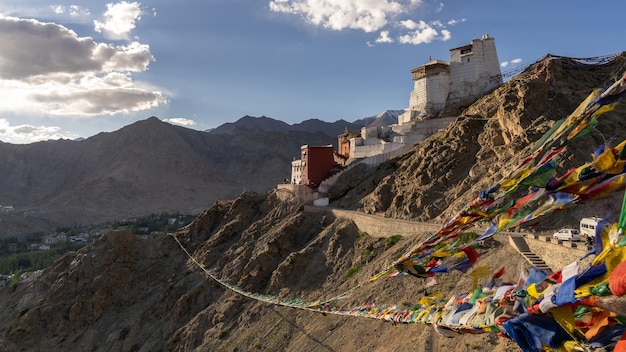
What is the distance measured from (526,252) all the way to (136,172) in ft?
435

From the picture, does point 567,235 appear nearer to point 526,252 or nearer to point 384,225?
point 526,252

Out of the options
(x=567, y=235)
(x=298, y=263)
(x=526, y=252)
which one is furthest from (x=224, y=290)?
(x=567, y=235)

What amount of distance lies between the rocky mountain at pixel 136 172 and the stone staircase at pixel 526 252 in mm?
103447

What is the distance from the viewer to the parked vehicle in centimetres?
1488

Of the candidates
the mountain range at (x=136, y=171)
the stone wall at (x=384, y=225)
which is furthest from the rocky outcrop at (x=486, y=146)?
the mountain range at (x=136, y=171)

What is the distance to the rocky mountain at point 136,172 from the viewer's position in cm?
11725

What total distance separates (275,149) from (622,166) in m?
158

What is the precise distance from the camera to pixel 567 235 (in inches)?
591

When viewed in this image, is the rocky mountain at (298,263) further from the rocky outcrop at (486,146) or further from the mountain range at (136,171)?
the mountain range at (136,171)

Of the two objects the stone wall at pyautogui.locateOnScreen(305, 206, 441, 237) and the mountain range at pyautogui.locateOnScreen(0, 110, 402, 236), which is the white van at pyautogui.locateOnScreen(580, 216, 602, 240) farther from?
the mountain range at pyautogui.locateOnScreen(0, 110, 402, 236)

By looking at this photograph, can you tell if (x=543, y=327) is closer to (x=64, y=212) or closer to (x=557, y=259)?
(x=557, y=259)

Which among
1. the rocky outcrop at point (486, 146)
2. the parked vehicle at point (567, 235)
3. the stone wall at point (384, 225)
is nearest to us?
the parked vehicle at point (567, 235)

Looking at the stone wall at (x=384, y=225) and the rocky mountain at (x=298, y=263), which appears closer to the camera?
the rocky mountain at (x=298, y=263)

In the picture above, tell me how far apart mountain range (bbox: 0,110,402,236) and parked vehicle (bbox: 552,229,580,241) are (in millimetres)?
103123
